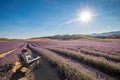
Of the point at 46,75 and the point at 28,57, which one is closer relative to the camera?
the point at 46,75

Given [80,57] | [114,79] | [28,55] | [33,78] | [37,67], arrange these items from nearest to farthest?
[114,79], [33,78], [37,67], [28,55], [80,57]

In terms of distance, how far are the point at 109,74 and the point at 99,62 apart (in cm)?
114

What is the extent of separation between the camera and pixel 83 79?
144 inches

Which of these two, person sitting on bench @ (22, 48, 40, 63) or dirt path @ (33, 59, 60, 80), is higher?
person sitting on bench @ (22, 48, 40, 63)

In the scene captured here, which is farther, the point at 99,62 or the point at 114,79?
the point at 99,62

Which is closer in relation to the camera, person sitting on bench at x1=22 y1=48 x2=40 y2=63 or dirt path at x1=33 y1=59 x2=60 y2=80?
dirt path at x1=33 y1=59 x2=60 y2=80

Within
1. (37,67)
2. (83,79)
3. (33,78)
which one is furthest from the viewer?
(37,67)

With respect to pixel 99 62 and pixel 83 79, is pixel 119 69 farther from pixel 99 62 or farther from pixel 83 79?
pixel 83 79

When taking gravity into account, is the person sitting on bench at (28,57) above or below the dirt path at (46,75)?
above

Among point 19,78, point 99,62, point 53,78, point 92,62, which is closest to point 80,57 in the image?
point 92,62

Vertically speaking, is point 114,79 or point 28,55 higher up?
point 28,55

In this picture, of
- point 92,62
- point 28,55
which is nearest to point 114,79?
point 92,62

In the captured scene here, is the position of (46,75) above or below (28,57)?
below

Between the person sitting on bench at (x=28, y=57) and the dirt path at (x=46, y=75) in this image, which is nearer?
the dirt path at (x=46, y=75)
